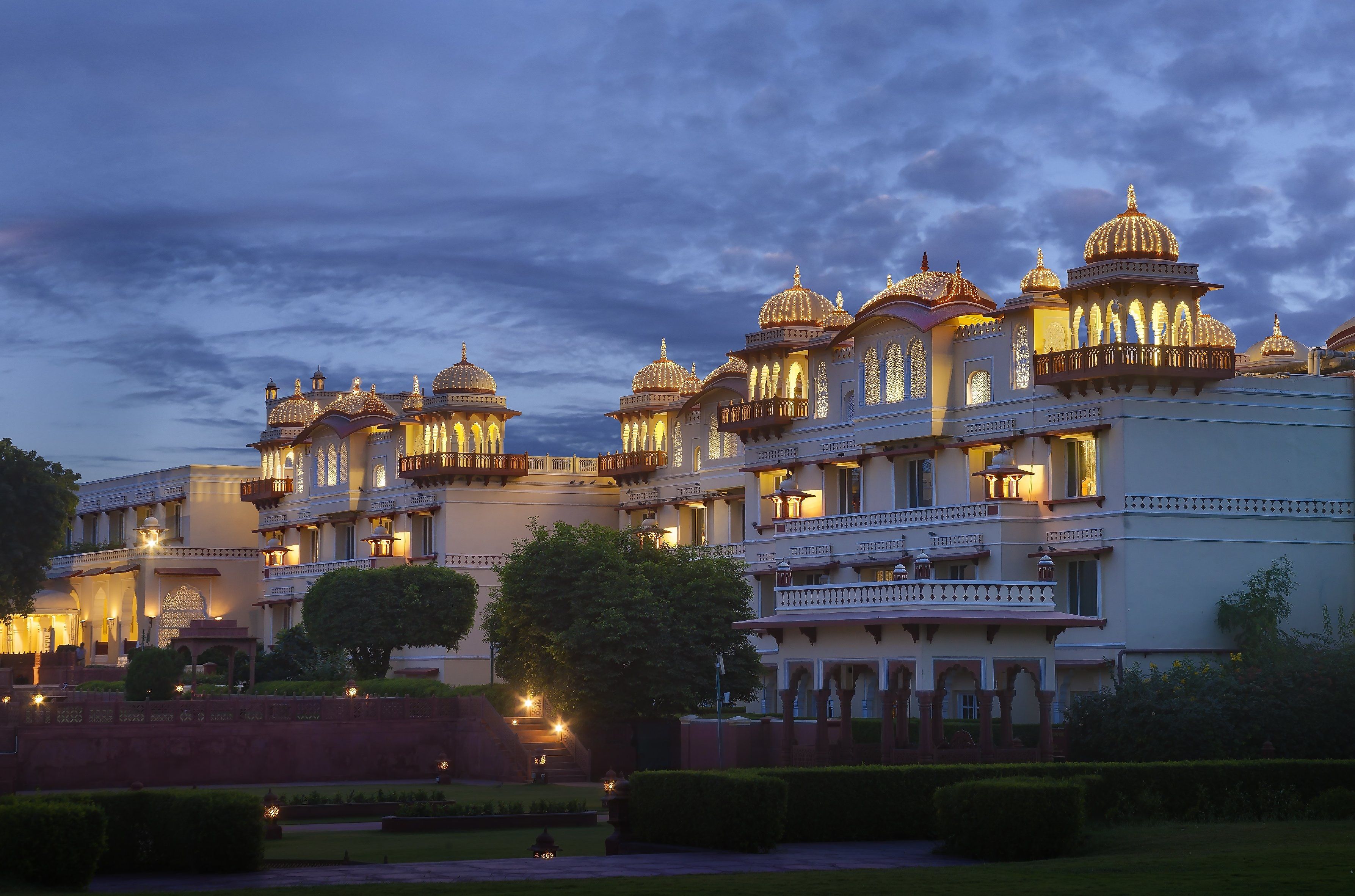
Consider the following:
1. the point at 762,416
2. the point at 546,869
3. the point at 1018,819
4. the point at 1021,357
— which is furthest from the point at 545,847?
the point at 762,416

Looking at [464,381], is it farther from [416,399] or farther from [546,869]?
[546,869]

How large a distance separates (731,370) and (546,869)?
41.3 metres

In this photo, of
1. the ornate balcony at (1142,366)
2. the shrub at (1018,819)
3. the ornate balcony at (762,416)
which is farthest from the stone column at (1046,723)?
the ornate balcony at (762,416)

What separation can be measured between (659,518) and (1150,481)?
87.1 ft

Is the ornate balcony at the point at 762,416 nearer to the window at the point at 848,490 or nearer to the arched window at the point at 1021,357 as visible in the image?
the window at the point at 848,490

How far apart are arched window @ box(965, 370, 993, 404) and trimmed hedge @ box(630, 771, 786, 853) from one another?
2608 cm

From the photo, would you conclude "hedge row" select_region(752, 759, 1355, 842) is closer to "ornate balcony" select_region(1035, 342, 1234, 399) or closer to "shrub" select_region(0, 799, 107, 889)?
"shrub" select_region(0, 799, 107, 889)

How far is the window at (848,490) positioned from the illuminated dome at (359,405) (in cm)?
2448

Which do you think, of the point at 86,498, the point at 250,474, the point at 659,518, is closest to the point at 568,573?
the point at 659,518

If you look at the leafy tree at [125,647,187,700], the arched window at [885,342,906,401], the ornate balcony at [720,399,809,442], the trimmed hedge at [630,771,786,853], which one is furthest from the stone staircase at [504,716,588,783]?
the trimmed hedge at [630,771,786,853]

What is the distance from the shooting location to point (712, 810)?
2833 cm

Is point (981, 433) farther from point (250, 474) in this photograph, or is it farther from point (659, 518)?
point (250, 474)

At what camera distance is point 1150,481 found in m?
48.0

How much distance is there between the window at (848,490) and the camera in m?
57.8
